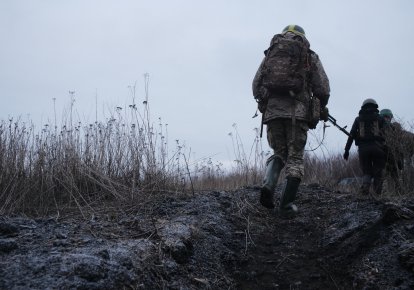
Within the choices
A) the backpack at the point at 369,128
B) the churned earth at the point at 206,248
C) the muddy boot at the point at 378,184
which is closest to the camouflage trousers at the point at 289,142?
the churned earth at the point at 206,248

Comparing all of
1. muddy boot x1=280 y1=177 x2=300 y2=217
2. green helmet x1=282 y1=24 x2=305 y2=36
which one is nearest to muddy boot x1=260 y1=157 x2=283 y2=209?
muddy boot x1=280 y1=177 x2=300 y2=217

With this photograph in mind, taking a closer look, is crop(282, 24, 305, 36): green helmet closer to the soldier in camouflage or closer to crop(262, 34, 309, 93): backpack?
the soldier in camouflage

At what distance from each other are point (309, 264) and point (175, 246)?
963 mm

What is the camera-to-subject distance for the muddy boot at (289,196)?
3.81m

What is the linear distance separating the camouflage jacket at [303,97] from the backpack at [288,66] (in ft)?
0.30

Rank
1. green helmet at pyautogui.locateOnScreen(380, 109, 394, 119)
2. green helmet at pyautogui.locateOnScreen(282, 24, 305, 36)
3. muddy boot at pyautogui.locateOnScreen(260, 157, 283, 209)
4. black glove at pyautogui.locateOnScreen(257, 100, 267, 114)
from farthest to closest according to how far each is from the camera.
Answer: green helmet at pyautogui.locateOnScreen(380, 109, 394, 119), black glove at pyautogui.locateOnScreen(257, 100, 267, 114), green helmet at pyautogui.locateOnScreen(282, 24, 305, 36), muddy boot at pyautogui.locateOnScreen(260, 157, 283, 209)

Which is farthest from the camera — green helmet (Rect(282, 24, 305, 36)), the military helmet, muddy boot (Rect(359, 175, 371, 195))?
the military helmet

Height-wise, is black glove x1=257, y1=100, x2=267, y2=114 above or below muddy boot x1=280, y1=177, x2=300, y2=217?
above

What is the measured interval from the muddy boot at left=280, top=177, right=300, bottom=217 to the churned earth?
0.32 ft

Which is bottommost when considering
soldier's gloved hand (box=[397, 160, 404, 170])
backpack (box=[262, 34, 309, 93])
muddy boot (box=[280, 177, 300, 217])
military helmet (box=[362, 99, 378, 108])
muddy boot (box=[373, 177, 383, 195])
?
muddy boot (box=[280, 177, 300, 217])

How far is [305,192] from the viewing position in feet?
16.3

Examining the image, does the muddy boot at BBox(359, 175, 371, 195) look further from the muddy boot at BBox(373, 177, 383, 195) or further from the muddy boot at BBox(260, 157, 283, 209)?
the muddy boot at BBox(260, 157, 283, 209)

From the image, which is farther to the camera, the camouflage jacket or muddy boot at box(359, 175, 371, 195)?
muddy boot at box(359, 175, 371, 195)

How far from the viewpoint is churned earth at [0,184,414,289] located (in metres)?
2.07
